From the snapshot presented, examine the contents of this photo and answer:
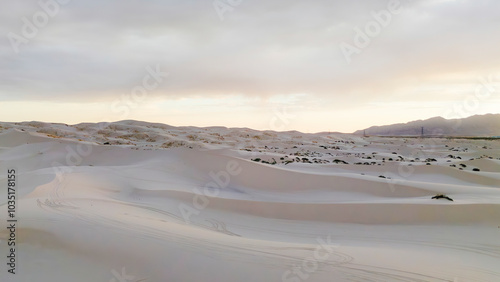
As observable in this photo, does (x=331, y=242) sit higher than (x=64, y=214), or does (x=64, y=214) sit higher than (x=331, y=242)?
(x=64, y=214)

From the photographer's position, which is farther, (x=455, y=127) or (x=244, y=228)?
(x=455, y=127)

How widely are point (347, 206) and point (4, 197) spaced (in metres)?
5.63

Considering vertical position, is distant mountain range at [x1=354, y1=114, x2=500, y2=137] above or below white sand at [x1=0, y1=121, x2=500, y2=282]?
above

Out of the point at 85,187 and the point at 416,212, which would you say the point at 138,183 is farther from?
the point at 416,212

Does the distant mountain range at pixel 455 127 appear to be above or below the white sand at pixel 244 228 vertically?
above

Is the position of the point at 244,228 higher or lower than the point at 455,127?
lower

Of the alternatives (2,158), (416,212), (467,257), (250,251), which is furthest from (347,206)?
(2,158)

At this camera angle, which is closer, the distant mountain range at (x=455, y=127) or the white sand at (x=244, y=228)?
the white sand at (x=244, y=228)

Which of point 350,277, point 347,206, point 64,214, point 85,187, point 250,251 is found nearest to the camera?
point 350,277

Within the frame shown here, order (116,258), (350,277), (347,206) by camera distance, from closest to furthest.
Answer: (350,277) < (116,258) < (347,206)

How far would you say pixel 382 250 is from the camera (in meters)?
3.99

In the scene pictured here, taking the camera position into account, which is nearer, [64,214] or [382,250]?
[382,250]

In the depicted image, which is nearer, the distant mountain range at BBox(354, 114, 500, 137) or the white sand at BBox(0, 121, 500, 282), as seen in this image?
the white sand at BBox(0, 121, 500, 282)

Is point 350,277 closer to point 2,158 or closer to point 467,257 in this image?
point 467,257
